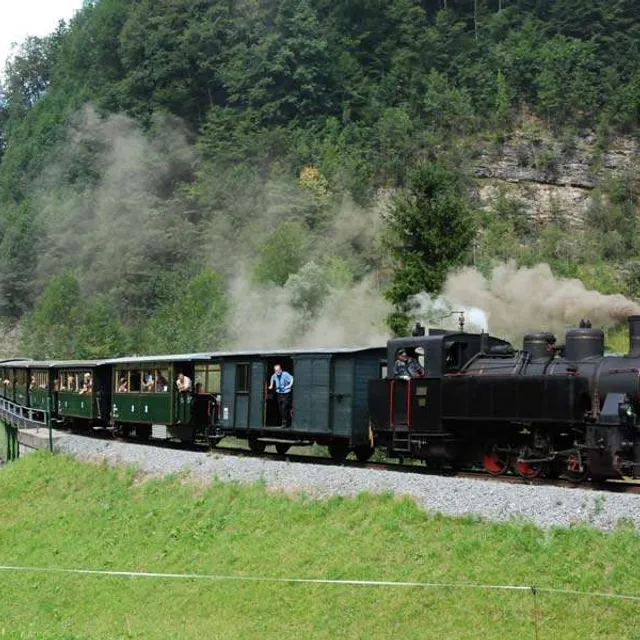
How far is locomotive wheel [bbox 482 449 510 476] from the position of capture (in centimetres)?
2044

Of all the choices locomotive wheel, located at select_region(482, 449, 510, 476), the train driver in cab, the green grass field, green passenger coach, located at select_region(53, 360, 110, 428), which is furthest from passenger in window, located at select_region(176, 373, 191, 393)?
locomotive wheel, located at select_region(482, 449, 510, 476)

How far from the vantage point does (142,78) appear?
112 metres

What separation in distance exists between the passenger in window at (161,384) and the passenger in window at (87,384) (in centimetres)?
495

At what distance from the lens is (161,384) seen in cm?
2997

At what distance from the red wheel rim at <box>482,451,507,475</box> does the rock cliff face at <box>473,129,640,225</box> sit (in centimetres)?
5745

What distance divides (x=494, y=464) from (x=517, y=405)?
1.97 m

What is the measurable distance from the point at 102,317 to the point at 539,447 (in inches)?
2317

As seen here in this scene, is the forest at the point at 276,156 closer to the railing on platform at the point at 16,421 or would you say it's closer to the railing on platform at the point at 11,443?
the railing on platform at the point at 16,421

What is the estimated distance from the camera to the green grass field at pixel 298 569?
43.3 feet

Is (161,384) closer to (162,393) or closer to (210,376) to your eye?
(162,393)

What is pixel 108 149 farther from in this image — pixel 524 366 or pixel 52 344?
pixel 524 366

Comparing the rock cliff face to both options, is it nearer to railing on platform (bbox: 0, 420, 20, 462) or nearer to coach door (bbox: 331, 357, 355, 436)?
railing on platform (bbox: 0, 420, 20, 462)

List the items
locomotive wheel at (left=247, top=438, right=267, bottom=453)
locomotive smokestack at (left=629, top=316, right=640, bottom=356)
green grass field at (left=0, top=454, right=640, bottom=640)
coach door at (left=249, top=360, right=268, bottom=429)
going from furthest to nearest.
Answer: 1. locomotive wheel at (left=247, top=438, right=267, bottom=453)
2. coach door at (left=249, top=360, right=268, bottom=429)
3. locomotive smokestack at (left=629, top=316, right=640, bottom=356)
4. green grass field at (left=0, top=454, right=640, bottom=640)

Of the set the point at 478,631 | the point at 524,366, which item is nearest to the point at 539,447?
the point at 524,366
